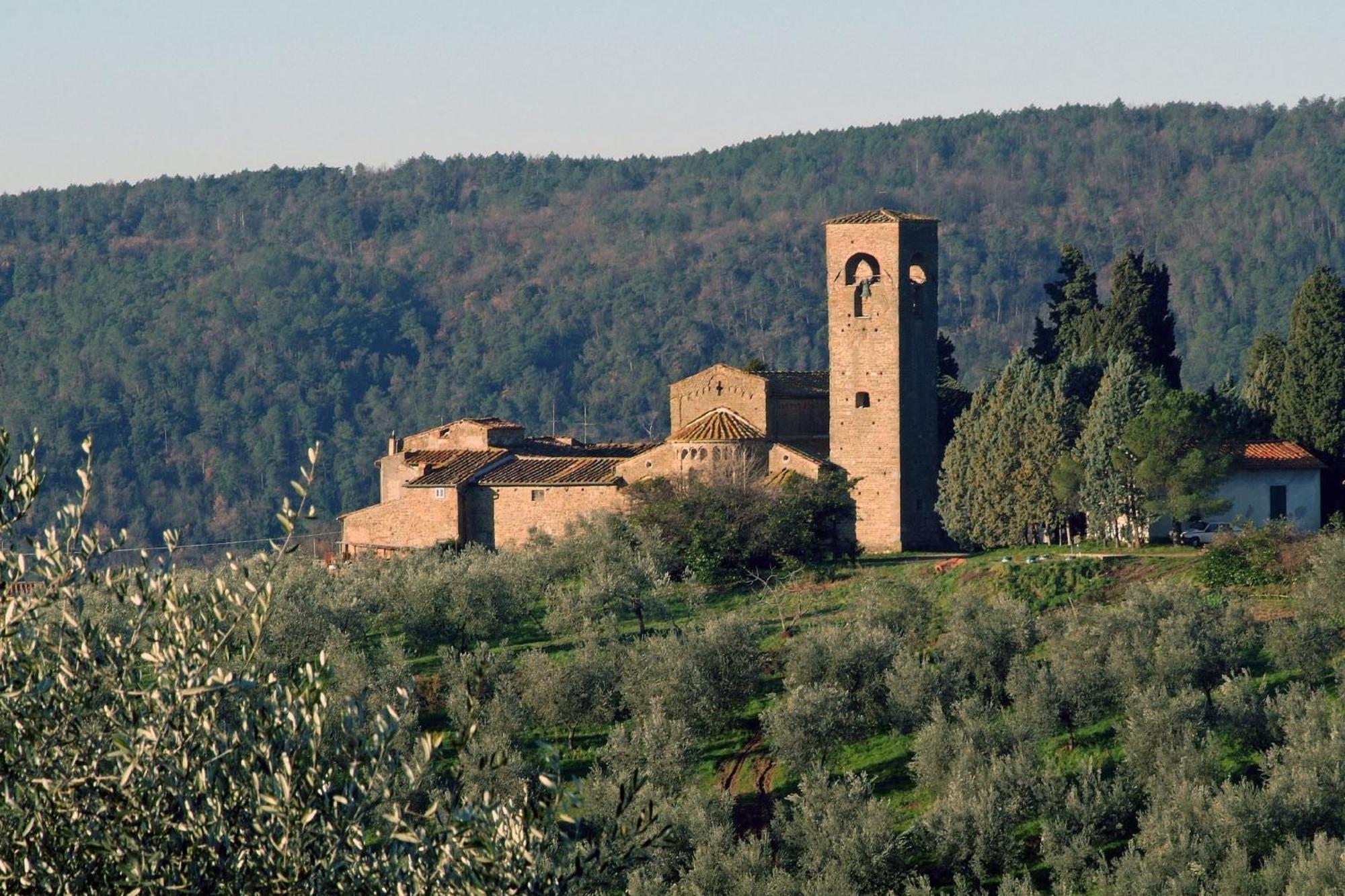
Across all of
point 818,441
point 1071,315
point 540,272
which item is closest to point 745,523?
point 818,441

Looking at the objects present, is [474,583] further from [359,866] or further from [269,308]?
[269,308]

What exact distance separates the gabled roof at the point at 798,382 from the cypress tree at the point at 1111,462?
21.9 ft

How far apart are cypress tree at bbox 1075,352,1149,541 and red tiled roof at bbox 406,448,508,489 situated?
495 inches

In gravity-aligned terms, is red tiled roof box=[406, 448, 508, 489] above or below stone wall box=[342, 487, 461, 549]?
above

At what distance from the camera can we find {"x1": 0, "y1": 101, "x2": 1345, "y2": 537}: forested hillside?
12500cm

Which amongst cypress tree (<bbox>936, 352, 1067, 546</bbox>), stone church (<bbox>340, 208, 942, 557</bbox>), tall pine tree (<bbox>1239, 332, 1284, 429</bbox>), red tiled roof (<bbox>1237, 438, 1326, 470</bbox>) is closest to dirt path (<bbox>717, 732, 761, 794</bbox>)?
cypress tree (<bbox>936, 352, 1067, 546</bbox>)

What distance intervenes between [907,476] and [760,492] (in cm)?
344

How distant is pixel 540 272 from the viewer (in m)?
163

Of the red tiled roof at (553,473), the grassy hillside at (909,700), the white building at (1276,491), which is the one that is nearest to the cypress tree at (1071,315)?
the white building at (1276,491)

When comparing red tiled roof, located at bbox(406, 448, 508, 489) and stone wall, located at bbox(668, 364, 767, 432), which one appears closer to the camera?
stone wall, located at bbox(668, 364, 767, 432)

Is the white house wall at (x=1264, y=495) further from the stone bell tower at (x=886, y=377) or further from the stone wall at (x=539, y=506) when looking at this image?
the stone wall at (x=539, y=506)

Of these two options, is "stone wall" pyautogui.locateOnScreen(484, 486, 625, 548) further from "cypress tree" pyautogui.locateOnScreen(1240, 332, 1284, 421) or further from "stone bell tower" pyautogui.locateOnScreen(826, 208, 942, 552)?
"cypress tree" pyautogui.locateOnScreen(1240, 332, 1284, 421)

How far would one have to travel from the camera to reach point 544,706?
113 ft

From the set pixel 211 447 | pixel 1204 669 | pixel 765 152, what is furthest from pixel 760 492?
pixel 765 152
